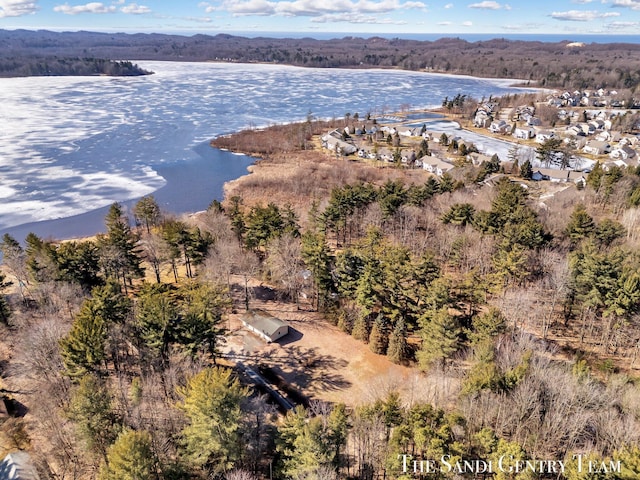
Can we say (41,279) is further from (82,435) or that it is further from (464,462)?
(464,462)

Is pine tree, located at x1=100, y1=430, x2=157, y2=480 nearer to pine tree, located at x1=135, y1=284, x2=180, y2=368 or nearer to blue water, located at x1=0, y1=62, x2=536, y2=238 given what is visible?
pine tree, located at x1=135, y1=284, x2=180, y2=368

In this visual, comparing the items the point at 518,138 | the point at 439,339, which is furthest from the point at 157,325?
the point at 518,138

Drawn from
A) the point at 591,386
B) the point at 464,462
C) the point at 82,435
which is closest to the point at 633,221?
the point at 591,386

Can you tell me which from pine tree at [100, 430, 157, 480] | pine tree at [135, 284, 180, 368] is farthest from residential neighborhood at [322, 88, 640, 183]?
pine tree at [100, 430, 157, 480]

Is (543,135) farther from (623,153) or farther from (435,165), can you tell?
(435,165)

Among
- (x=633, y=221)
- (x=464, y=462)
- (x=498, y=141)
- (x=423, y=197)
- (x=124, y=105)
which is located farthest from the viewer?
(x=124, y=105)

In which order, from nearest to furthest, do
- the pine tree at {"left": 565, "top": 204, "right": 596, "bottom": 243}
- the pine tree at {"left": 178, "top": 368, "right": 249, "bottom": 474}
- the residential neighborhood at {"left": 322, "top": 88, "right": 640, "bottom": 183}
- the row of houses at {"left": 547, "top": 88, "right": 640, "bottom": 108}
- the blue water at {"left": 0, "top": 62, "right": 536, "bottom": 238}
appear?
the pine tree at {"left": 178, "top": 368, "right": 249, "bottom": 474} → the pine tree at {"left": 565, "top": 204, "right": 596, "bottom": 243} → the blue water at {"left": 0, "top": 62, "right": 536, "bottom": 238} → the residential neighborhood at {"left": 322, "top": 88, "right": 640, "bottom": 183} → the row of houses at {"left": 547, "top": 88, "right": 640, "bottom": 108}
